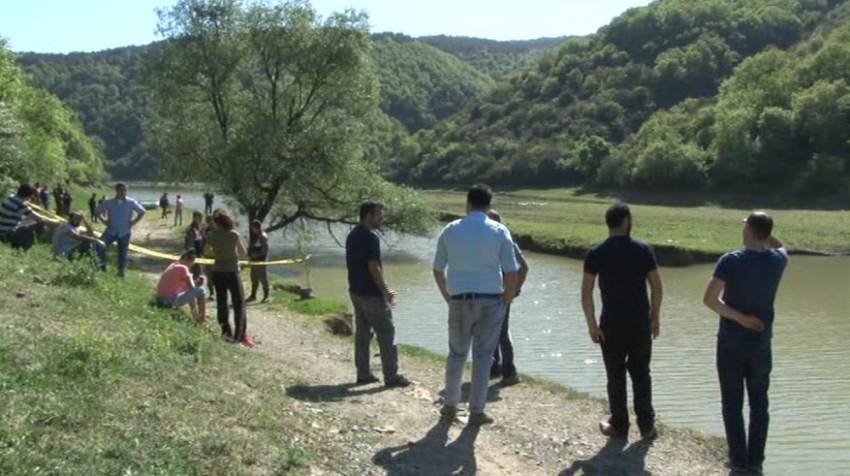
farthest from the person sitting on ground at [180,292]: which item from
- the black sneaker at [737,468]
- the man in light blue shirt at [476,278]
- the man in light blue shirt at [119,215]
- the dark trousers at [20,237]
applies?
the black sneaker at [737,468]

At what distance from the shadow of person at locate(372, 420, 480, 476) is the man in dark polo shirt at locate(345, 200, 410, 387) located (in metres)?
2.00

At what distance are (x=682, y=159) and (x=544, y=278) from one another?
54.3 meters

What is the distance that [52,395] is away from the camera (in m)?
7.46

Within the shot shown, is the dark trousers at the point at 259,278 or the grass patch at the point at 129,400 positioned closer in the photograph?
the grass patch at the point at 129,400

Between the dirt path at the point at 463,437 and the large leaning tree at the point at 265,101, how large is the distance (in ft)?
72.5

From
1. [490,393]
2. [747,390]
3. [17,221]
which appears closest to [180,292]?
[490,393]

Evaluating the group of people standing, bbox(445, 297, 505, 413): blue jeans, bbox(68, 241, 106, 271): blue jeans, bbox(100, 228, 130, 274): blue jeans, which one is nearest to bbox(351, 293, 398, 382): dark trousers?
the group of people standing

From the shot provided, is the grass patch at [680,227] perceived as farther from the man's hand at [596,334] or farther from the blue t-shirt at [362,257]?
the man's hand at [596,334]

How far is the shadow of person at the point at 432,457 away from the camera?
8.20 m

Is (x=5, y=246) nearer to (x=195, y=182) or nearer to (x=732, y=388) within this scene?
(x=732, y=388)

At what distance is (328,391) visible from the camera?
10.8m

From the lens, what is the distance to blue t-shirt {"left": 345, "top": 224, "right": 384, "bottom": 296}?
10875mm

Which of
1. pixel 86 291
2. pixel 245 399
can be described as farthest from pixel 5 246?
pixel 245 399

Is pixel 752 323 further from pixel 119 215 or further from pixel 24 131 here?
pixel 24 131
